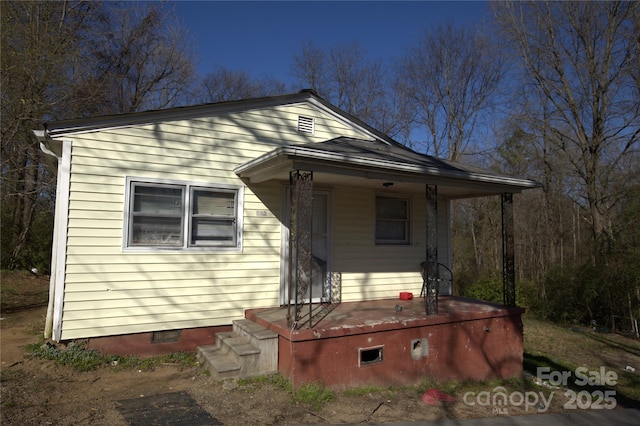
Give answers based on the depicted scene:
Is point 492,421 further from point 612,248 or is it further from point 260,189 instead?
point 612,248

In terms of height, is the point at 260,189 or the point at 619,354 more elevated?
the point at 260,189

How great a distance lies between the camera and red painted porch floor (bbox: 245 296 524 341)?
4.82 metres

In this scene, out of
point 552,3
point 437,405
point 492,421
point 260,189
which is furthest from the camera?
point 552,3

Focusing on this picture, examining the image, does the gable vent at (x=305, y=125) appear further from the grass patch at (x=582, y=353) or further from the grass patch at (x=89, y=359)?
the grass patch at (x=582, y=353)

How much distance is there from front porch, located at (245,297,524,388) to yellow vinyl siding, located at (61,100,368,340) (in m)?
0.71

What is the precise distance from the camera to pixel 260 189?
6488 mm

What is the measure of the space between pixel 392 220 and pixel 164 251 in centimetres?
424

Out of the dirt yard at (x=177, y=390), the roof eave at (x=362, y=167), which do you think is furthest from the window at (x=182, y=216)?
the dirt yard at (x=177, y=390)

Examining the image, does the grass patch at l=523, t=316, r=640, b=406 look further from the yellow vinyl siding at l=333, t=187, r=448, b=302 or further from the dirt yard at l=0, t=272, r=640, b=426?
the yellow vinyl siding at l=333, t=187, r=448, b=302

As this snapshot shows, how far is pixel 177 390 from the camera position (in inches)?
181

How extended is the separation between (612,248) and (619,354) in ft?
13.8

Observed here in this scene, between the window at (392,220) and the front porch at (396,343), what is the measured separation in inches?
53.9

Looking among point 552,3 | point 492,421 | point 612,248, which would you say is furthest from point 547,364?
point 552,3

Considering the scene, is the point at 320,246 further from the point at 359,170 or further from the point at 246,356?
the point at 246,356
